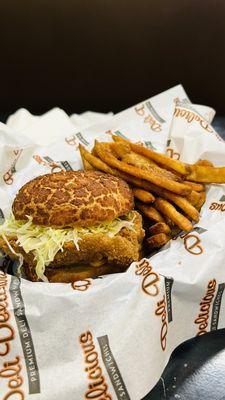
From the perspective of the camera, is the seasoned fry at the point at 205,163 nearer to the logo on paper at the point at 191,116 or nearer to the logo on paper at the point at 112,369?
the logo on paper at the point at 191,116

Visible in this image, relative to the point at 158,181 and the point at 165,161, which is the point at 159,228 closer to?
the point at 158,181

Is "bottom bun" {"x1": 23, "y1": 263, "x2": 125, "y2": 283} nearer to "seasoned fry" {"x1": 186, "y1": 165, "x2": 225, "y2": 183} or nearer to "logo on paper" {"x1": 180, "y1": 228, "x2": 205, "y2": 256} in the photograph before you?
"logo on paper" {"x1": 180, "y1": 228, "x2": 205, "y2": 256}

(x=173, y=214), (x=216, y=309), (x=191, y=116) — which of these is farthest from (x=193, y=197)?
(x=191, y=116)

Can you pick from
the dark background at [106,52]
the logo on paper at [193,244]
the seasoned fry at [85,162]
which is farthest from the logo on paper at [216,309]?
the dark background at [106,52]

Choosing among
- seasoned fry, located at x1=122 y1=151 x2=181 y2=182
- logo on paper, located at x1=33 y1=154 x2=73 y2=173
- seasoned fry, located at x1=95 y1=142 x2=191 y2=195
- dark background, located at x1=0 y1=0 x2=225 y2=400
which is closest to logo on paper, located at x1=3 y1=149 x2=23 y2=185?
logo on paper, located at x1=33 y1=154 x2=73 y2=173

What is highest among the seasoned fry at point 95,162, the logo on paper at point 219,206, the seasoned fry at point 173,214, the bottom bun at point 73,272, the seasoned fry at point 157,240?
the seasoned fry at point 95,162

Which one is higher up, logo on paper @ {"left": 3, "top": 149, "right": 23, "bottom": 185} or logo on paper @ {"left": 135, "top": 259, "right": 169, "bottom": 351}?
logo on paper @ {"left": 3, "top": 149, "right": 23, "bottom": 185}

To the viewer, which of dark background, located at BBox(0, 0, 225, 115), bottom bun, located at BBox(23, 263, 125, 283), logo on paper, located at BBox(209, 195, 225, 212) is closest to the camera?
bottom bun, located at BBox(23, 263, 125, 283)

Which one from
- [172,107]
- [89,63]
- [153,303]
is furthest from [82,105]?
[153,303]
